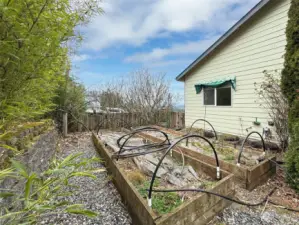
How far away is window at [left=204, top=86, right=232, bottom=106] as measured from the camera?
6.36 metres

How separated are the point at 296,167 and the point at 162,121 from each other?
24.1 ft

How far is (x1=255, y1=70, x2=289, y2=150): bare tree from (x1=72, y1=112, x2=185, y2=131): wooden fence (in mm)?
4684

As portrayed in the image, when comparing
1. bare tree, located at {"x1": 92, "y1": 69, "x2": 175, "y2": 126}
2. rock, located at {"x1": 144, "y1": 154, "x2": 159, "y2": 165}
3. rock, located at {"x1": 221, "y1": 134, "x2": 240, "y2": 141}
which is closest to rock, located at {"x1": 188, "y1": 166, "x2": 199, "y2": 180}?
rock, located at {"x1": 144, "y1": 154, "x2": 159, "y2": 165}

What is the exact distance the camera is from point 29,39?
1.42 m

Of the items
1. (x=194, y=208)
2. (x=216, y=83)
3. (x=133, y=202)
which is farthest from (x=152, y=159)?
(x=216, y=83)

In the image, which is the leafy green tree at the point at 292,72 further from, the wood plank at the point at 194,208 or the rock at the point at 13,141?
the rock at the point at 13,141

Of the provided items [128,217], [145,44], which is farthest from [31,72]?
[145,44]

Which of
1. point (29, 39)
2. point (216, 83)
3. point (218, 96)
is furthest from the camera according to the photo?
point (218, 96)

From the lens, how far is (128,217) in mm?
2229

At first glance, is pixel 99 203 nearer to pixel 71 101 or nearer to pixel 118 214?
pixel 118 214

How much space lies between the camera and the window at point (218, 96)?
250 inches

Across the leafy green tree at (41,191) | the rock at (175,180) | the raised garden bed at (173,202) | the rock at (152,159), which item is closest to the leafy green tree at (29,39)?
the leafy green tree at (41,191)

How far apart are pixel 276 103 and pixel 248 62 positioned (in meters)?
1.73

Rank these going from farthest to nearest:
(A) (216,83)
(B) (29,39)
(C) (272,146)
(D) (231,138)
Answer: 1. (A) (216,83)
2. (D) (231,138)
3. (C) (272,146)
4. (B) (29,39)
